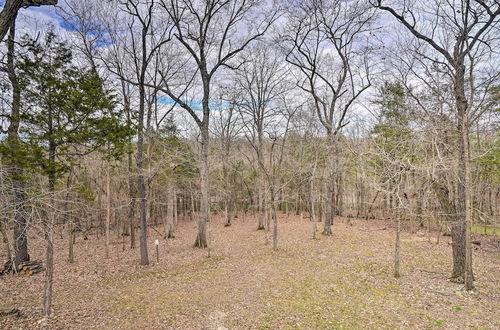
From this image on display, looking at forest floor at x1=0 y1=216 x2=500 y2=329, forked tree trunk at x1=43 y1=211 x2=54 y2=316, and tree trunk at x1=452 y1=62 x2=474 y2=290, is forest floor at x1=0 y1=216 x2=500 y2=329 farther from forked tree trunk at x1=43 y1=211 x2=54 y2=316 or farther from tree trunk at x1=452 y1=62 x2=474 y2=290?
tree trunk at x1=452 y1=62 x2=474 y2=290

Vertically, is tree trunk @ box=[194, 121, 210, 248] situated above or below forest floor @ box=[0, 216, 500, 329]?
above

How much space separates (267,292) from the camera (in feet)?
23.8

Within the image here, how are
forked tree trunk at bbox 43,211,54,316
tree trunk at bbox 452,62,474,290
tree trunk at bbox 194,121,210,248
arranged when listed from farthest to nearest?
tree trunk at bbox 194,121,210,248 → tree trunk at bbox 452,62,474,290 → forked tree trunk at bbox 43,211,54,316

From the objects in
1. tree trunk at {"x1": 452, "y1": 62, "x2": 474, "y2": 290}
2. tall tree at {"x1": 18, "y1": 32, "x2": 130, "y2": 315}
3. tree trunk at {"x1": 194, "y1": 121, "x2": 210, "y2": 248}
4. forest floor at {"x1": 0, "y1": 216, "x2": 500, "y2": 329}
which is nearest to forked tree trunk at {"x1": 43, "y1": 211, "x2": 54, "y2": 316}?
forest floor at {"x1": 0, "y1": 216, "x2": 500, "y2": 329}

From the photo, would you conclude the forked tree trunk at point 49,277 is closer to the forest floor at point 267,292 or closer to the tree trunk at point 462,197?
the forest floor at point 267,292

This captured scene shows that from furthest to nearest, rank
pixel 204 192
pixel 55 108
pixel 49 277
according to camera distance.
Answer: pixel 204 192 → pixel 55 108 → pixel 49 277

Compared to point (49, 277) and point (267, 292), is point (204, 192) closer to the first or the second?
point (267, 292)

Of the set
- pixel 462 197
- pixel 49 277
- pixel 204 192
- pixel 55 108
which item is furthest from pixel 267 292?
pixel 55 108

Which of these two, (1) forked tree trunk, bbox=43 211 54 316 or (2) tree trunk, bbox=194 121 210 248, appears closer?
(1) forked tree trunk, bbox=43 211 54 316

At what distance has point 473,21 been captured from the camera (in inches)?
287

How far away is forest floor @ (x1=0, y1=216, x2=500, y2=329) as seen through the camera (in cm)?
564

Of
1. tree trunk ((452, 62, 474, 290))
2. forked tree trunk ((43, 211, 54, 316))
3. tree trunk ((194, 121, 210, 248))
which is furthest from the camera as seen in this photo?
tree trunk ((194, 121, 210, 248))

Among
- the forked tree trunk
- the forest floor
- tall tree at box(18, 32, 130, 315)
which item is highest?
tall tree at box(18, 32, 130, 315)

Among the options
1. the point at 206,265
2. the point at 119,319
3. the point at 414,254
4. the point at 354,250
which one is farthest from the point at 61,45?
the point at 414,254
